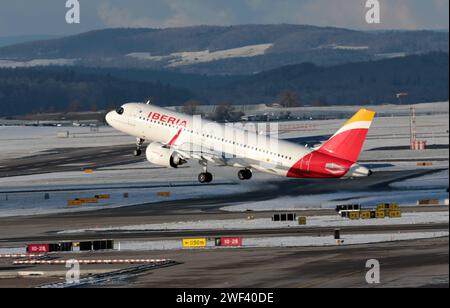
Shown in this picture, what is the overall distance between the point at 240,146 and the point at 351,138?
47.7ft

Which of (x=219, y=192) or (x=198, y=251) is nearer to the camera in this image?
(x=198, y=251)

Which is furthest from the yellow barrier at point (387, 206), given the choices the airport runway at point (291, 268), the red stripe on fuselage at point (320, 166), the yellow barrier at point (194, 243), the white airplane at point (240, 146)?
the yellow barrier at point (194, 243)

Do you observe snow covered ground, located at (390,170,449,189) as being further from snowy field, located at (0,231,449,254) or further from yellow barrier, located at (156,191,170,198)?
snowy field, located at (0,231,449,254)

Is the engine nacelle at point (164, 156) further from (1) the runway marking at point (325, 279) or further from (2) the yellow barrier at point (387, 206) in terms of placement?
(1) the runway marking at point (325, 279)

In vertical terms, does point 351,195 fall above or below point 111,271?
above

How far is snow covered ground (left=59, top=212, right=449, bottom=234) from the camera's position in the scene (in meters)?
106

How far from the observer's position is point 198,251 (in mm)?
92375

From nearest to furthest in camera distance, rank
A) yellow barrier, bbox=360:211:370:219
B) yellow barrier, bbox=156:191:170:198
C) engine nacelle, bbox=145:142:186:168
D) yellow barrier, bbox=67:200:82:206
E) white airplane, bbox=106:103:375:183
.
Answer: white airplane, bbox=106:103:375:183
yellow barrier, bbox=360:211:370:219
engine nacelle, bbox=145:142:186:168
yellow barrier, bbox=67:200:82:206
yellow barrier, bbox=156:191:170:198

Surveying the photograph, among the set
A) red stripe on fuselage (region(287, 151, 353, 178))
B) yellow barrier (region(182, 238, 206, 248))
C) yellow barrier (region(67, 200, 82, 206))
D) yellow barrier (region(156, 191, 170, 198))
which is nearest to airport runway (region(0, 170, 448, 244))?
yellow barrier (region(156, 191, 170, 198))

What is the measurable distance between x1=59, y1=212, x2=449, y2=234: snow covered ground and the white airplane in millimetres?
4870

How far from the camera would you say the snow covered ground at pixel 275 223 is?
106062 mm
